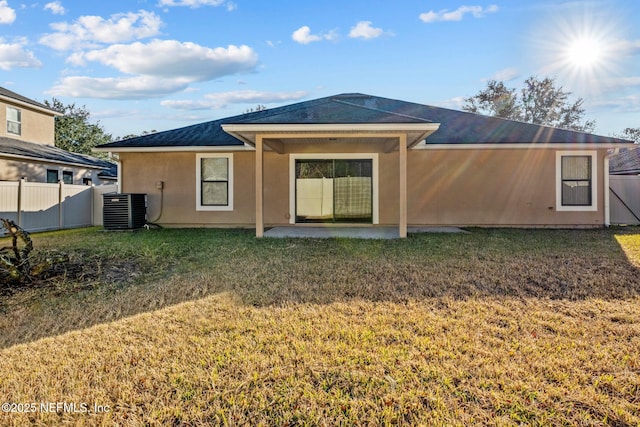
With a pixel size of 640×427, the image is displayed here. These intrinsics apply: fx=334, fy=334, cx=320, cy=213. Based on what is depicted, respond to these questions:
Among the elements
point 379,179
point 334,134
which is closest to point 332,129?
point 334,134

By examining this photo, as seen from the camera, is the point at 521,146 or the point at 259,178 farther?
the point at 521,146

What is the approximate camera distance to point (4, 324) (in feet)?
10.2

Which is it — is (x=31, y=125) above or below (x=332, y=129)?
above

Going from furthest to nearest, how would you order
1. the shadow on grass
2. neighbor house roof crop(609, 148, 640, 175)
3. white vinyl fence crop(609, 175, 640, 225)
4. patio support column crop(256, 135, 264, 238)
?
neighbor house roof crop(609, 148, 640, 175) < white vinyl fence crop(609, 175, 640, 225) < patio support column crop(256, 135, 264, 238) < the shadow on grass

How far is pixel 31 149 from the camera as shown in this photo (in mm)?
14055

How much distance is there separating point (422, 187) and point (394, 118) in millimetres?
3455

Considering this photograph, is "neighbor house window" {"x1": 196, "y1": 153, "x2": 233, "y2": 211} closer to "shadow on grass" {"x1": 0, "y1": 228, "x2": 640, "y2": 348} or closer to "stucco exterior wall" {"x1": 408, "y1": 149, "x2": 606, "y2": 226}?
"shadow on grass" {"x1": 0, "y1": 228, "x2": 640, "y2": 348}

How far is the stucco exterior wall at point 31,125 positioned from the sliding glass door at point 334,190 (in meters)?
13.6

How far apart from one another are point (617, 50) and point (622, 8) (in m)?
4.81

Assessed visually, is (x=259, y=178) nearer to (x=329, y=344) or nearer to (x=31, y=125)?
(x=329, y=344)

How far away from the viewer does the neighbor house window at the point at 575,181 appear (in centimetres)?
966

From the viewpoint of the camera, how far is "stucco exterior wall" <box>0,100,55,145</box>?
46.9 ft

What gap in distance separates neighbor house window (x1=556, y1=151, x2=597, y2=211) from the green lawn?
5.38 metres

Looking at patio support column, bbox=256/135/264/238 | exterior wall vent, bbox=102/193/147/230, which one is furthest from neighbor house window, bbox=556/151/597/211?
exterior wall vent, bbox=102/193/147/230
